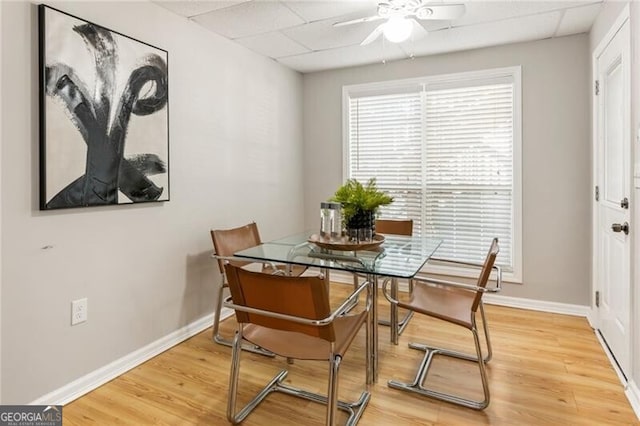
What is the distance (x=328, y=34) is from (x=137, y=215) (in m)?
2.05

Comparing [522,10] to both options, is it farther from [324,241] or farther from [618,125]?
[324,241]

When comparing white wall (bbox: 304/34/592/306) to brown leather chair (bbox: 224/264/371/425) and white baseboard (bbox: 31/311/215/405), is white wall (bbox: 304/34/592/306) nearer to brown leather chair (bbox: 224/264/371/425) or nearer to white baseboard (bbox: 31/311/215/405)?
brown leather chair (bbox: 224/264/371/425)

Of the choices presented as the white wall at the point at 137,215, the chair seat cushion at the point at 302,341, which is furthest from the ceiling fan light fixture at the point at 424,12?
the chair seat cushion at the point at 302,341

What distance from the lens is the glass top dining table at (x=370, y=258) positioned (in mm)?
2025

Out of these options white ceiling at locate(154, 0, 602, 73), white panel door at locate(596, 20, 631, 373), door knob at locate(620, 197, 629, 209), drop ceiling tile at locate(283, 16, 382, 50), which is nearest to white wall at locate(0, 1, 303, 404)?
white ceiling at locate(154, 0, 602, 73)

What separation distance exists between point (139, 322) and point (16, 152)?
1259 mm

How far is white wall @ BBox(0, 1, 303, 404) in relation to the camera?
1857mm

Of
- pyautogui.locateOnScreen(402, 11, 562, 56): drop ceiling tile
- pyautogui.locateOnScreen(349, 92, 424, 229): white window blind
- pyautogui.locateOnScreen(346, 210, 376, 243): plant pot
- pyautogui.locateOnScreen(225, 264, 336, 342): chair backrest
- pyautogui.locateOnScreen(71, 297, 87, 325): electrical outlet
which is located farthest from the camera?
pyautogui.locateOnScreen(349, 92, 424, 229): white window blind

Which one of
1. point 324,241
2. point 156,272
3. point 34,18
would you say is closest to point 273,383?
point 324,241

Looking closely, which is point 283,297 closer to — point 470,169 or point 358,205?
point 358,205

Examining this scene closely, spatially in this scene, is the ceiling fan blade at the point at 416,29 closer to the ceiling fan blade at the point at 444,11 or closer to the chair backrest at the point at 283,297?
the ceiling fan blade at the point at 444,11

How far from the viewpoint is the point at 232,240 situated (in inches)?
115

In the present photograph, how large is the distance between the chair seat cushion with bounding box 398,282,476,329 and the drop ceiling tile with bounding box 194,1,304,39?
2.14 meters

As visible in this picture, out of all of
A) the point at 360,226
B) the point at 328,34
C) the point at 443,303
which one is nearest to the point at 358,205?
the point at 360,226
